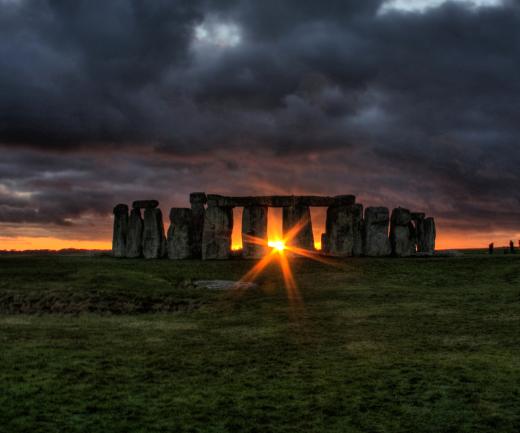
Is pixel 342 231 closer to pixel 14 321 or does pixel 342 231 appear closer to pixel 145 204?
pixel 145 204

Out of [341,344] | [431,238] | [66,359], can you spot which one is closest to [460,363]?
[341,344]

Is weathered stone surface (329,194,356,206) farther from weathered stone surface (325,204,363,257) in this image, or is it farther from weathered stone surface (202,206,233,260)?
weathered stone surface (202,206,233,260)

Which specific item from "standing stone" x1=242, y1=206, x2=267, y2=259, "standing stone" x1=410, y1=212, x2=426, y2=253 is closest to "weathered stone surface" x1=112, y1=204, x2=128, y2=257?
"standing stone" x1=242, y1=206, x2=267, y2=259

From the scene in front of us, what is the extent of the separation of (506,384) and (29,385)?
267 inches

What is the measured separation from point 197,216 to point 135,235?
445 centimetres

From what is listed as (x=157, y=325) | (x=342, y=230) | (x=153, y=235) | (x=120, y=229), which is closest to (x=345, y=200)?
(x=342, y=230)

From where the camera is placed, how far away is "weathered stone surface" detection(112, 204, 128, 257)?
119 feet

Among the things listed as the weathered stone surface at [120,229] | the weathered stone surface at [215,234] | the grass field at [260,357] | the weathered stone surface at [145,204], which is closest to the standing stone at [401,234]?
the weathered stone surface at [215,234]

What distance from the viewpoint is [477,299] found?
58.6ft

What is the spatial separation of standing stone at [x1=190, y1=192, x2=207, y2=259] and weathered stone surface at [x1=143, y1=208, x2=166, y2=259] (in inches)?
87.0

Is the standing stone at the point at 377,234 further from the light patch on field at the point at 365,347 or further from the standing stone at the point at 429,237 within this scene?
the light patch on field at the point at 365,347

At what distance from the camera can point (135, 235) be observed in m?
35.5

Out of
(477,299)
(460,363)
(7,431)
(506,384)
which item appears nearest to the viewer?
(7,431)

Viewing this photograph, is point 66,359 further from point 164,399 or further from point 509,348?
point 509,348
